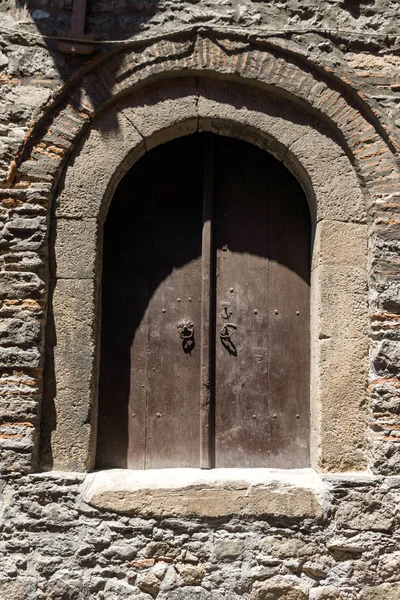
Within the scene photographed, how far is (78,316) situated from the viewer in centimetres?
329

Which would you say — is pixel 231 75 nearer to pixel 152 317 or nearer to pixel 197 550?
pixel 152 317

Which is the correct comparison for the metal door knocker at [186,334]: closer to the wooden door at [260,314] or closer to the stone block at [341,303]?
the wooden door at [260,314]

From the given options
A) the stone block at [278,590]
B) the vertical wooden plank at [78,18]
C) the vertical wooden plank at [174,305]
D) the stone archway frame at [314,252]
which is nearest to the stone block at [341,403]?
the stone archway frame at [314,252]

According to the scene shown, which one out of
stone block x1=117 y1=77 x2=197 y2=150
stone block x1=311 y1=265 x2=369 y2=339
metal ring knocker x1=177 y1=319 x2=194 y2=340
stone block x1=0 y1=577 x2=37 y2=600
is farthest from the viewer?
metal ring knocker x1=177 y1=319 x2=194 y2=340

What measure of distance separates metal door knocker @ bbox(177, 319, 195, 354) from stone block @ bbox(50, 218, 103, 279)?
2.16 ft

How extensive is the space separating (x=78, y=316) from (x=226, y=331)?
3.19ft

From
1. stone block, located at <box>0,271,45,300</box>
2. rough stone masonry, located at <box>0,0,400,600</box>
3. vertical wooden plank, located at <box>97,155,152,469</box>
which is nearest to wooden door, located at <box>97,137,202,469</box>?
vertical wooden plank, located at <box>97,155,152,469</box>

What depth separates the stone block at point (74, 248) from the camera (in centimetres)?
332

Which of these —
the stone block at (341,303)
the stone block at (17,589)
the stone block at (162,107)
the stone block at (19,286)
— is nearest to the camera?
the stone block at (17,589)

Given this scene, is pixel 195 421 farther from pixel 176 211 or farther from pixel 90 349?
pixel 176 211

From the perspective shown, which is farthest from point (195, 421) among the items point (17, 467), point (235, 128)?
point (235, 128)

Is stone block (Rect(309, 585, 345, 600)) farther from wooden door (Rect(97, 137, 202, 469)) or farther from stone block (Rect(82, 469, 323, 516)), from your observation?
wooden door (Rect(97, 137, 202, 469))

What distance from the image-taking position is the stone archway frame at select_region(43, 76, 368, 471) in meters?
3.26

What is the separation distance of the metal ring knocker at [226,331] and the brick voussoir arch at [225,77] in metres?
1.05
